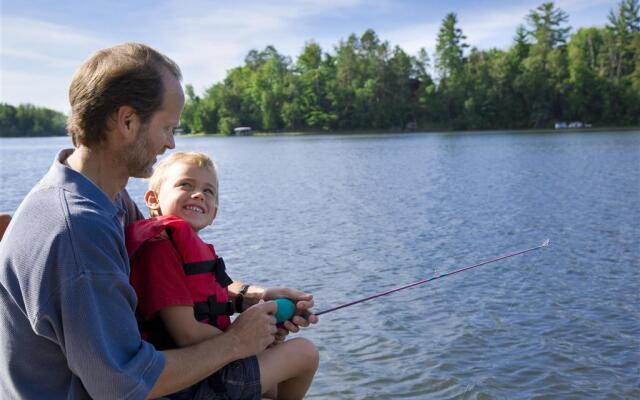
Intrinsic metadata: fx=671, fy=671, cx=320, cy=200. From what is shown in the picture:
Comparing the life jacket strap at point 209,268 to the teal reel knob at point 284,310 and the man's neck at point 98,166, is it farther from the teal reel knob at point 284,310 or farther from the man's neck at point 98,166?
the man's neck at point 98,166

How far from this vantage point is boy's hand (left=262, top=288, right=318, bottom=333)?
273 centimetres

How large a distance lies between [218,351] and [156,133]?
0.72 metres

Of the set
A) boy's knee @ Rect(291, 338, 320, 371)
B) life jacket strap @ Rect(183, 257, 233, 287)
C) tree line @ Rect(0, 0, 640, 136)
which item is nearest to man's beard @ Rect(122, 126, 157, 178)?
life jacket strap @ Rect(183, 257, 233, 287)

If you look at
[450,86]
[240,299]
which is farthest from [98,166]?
[450,86]

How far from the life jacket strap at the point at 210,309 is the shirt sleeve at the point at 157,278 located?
11 centimetres

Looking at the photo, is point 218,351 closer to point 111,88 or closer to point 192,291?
point 192,291

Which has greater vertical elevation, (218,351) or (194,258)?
(194,258)

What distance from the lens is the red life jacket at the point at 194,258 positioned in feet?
7.50

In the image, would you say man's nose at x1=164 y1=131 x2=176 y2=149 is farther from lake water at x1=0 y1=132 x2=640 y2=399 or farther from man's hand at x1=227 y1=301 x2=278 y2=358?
lake water at x1=0 y1=132 x2=640 y2=399

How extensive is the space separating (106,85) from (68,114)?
246 mm

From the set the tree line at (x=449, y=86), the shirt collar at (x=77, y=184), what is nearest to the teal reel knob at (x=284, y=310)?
the shirt collar at (x=77, y=184)

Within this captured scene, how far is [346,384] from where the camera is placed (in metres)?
5.33

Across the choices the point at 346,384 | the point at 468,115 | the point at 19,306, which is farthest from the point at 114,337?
the point at 468,115

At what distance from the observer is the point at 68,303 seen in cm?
172
